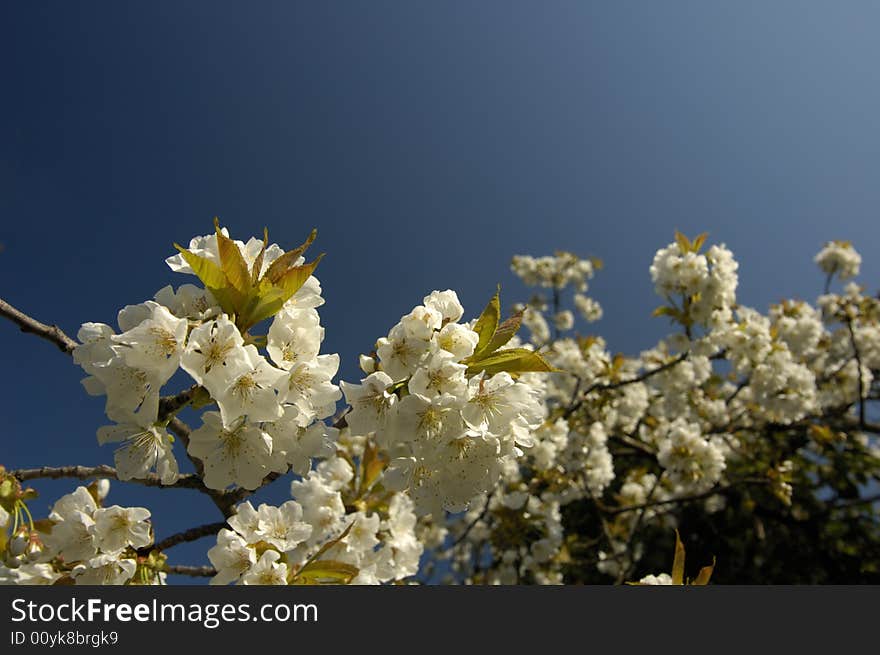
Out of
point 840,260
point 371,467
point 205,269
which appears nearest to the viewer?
point 205,269

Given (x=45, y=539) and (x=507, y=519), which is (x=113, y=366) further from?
(x=507, y=519)

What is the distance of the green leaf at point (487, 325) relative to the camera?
1.45 meters

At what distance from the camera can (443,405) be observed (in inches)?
50.4

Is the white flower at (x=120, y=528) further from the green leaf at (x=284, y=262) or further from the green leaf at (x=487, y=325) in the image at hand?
the green leaf at (x=487, y=325)

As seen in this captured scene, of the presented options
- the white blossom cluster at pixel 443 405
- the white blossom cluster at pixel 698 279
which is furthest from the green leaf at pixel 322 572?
the white blossom cluster at pixel 698 279

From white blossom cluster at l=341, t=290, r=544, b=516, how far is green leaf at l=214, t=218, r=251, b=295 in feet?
1.23

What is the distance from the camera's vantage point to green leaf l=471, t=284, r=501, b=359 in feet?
4.77

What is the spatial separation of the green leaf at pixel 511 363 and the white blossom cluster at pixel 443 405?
0.03 metres

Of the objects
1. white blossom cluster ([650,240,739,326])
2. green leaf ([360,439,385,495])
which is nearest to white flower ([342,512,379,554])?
green leaf ([360,439,385,495])

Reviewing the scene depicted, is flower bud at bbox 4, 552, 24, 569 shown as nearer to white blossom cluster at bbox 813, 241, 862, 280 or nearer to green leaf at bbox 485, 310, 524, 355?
green leaf at bbox 485, 310, 524, 355

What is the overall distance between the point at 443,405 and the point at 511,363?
0.91 ft

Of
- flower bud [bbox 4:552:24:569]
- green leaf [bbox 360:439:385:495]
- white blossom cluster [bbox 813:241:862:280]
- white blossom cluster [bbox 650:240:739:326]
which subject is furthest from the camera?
white blossom cluster [bbox 813:241:862:280]

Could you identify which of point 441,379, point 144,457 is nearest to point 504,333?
point 441,379

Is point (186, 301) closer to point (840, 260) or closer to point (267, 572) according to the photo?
point (267, 572)
